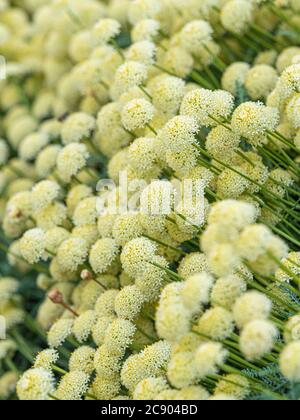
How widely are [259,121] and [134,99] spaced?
0.34m

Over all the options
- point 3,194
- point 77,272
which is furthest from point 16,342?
point 3,194

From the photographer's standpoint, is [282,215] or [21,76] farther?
[21,76]

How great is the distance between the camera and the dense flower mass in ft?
3.64

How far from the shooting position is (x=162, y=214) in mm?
1371

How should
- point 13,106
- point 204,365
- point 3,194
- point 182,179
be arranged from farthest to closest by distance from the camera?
point 13,106
point 3,194
point 182,179
point 204,365

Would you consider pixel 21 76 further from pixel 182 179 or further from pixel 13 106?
→ pixel 182 179

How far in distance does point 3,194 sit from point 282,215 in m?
0.98

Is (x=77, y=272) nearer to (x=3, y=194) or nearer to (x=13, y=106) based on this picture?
(x=3, y=194)

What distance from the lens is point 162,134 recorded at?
1.43m

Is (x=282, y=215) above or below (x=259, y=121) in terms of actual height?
below

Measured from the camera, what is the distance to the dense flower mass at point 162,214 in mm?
1110

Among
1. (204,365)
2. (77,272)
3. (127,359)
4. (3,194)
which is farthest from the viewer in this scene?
(3,194)
